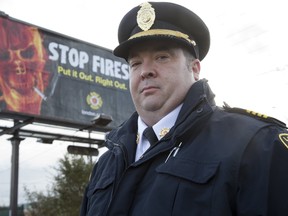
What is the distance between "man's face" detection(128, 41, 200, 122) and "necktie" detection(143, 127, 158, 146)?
0.28 feet

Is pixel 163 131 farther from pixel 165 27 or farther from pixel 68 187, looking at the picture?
pixel 68 187

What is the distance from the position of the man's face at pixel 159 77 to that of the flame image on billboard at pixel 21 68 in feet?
28.0

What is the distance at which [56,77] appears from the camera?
37.2 ft

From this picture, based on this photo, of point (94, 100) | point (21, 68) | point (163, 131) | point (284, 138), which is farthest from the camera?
point (94, 100)

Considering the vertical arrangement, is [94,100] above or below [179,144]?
above

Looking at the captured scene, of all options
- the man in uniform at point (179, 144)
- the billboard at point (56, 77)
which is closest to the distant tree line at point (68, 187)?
the billboard at point (56, 77)

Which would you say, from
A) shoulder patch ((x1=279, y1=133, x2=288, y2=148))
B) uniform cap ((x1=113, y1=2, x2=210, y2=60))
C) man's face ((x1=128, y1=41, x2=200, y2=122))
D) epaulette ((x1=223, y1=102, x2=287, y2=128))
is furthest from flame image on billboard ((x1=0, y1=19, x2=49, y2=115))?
shoulder patch ((x1=279, y1=133, x2=288, y2=148))

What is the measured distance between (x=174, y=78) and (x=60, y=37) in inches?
413

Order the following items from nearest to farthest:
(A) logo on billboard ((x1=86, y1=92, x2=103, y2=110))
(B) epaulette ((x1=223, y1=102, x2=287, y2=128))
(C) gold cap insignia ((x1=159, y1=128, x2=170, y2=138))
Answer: (B) epaulette ((x1=223, y1=102, x2=287, y2=128)) → (C) gold cap insignia ((x1=159, y1=128, x2=170, y2=138)) → (A) logo on billboard ((x1=86, y1=92, x2=103, y2=110))

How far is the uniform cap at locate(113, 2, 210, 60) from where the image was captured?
2.05 meters

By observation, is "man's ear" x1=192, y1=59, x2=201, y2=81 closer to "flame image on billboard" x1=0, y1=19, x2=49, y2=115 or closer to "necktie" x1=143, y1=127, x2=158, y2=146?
"necktie" x1=143, y1=127, x2=158, y2=146

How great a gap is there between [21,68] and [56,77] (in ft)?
3.62

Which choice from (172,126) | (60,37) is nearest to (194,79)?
(172,126)

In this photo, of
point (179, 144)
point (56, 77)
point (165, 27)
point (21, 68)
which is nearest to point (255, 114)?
point (179, 144)
